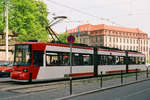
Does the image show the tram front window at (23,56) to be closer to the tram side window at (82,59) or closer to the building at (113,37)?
the tram side window at (82,59)

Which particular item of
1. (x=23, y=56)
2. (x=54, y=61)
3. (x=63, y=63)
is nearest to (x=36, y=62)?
(x=23, y=56)

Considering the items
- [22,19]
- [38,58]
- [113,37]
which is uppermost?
[113,37]

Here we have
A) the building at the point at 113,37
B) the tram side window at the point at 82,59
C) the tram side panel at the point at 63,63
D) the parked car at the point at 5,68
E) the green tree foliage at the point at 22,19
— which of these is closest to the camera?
the tram side panel at the point at 63,63

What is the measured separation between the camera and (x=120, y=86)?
13836 mm

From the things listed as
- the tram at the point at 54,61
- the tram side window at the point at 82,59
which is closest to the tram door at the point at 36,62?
the tram at the point at 54,61

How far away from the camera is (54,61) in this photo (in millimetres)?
15727

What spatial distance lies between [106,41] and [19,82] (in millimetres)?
90884

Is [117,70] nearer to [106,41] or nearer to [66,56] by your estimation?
[66,56]

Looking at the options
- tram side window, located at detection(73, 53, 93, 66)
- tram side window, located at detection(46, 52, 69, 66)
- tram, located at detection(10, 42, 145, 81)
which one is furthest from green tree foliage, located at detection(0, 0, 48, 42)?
tram side window, located at detection(46, 52, 69, 66)

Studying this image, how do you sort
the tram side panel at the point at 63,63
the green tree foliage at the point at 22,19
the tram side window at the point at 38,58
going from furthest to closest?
the green tree foliage at the point at 22,19 < the tram side panel at the point at 63,63 < the tram side window at the point at 38,58

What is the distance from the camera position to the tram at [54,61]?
14.1 metres

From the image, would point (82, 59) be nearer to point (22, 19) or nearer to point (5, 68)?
point (5, 68)

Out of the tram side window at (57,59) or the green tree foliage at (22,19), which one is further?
the green tree foliage at (22,19)

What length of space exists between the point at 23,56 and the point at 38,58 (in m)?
0.96
